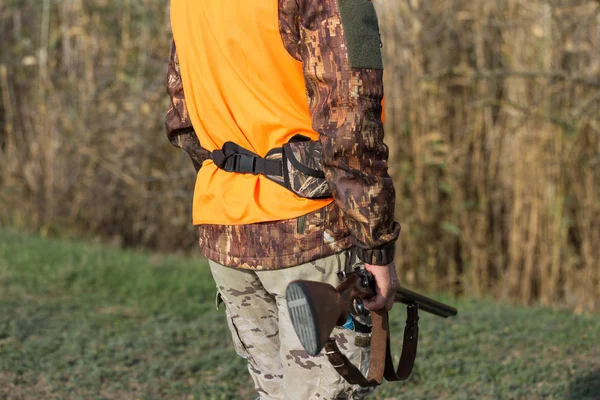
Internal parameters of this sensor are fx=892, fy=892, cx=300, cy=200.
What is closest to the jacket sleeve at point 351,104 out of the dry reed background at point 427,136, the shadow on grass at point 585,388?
the shadow on grass at point 585,388

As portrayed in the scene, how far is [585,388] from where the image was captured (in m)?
4.32

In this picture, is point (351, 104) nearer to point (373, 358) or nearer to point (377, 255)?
point (377, 255)

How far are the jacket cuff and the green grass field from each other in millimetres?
1974

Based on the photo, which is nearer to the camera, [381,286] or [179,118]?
[381,286]

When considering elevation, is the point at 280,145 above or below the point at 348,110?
below

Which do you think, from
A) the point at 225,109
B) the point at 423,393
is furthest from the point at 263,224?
the point at 423,393

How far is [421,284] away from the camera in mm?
7473

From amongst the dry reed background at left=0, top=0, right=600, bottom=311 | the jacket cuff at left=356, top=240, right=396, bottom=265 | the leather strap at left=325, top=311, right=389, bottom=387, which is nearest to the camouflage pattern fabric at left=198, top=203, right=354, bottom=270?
the jacket cuff at left=356, top=240, right=396, bottom=265

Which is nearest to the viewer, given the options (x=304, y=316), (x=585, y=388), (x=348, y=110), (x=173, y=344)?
(x=304, y=316)

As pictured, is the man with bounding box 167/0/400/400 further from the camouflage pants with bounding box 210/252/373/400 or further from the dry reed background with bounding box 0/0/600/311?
the dry reed background with bounding box 0/0/600/311

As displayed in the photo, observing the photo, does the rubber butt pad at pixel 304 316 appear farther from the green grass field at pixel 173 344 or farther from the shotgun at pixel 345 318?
the green grass field at pixel 173 344

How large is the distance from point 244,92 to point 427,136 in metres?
4.59

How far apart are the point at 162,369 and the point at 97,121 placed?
419 cm

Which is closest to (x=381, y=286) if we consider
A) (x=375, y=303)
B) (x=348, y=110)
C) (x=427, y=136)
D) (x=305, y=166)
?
(x=375, y=303)
